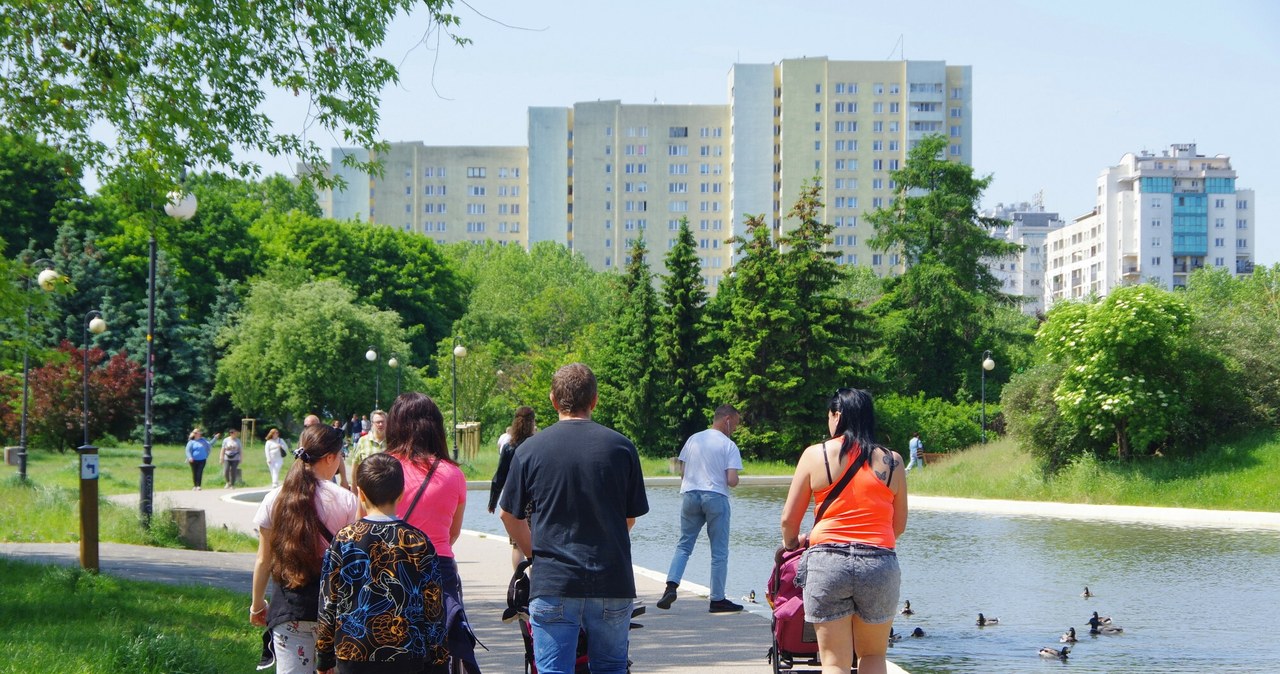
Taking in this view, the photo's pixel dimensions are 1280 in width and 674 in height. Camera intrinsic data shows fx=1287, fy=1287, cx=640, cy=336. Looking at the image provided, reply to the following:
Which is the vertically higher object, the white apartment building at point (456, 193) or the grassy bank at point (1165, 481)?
the white apartment building at point (456, 193)

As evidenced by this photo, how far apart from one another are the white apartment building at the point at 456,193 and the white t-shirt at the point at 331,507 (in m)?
155

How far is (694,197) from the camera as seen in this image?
496 feet

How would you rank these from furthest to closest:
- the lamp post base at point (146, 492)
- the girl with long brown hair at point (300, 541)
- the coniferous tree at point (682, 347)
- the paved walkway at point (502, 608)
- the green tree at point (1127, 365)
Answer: the coniferous tree at point (682, 347) → the green tree at point (1127, 365) → the lamp post base at point (146, 492) → the paved walkway at point (502, 608) → the girl with long brown hair at point (300, 541)

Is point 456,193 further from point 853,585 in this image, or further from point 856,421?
point 853,585

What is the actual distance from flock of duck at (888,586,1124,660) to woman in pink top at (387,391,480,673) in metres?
6.02

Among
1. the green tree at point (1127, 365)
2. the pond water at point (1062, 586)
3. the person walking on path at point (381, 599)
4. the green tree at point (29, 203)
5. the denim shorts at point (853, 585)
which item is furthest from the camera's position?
the green tree at point (29, 203)

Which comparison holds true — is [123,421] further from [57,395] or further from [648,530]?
[648,530]

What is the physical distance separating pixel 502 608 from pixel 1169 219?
167801mm

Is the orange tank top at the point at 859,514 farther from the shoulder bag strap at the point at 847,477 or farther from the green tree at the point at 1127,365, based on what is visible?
the green tree at the point at 1127,365

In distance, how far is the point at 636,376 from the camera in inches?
2355

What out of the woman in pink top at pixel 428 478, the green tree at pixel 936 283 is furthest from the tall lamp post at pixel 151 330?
the green tree at pixel 936 283

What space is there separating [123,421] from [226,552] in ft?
118

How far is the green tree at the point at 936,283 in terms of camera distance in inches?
2522

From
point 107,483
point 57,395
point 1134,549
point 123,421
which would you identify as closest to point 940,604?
point 1134,549
